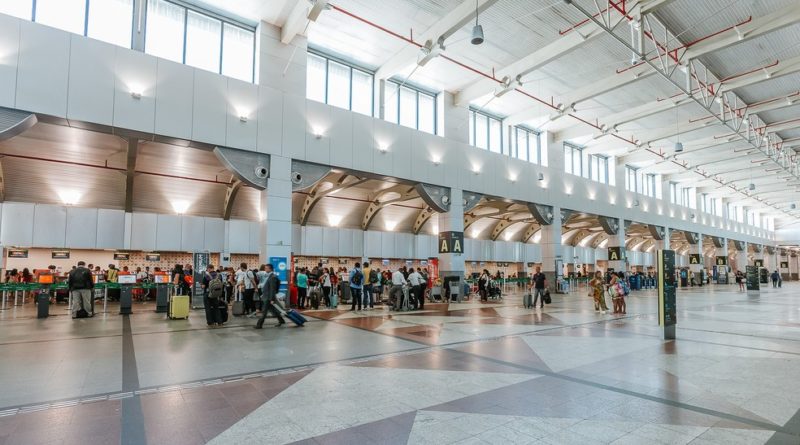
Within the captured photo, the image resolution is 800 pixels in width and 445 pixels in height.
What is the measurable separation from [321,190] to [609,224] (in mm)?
19775

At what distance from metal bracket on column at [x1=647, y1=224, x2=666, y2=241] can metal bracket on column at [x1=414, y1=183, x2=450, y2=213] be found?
22225mm

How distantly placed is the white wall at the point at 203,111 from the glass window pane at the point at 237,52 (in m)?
0.85

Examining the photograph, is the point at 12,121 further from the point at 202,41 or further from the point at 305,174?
the point at 305,174

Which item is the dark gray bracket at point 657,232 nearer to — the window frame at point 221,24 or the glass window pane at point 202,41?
the window frame at point 221,24

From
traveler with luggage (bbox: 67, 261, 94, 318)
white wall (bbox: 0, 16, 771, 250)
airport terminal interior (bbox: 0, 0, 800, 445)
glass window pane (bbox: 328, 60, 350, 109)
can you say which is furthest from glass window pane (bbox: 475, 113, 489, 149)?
traveler with luggage (bbox: 67, 261, 94, 318)

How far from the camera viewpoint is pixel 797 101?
19.2m

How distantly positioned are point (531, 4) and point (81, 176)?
715 inches

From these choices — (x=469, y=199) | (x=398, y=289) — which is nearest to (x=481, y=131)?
(x=469, y=199)

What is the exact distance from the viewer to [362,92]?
699 inches

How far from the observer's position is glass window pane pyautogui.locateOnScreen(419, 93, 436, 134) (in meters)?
19.6

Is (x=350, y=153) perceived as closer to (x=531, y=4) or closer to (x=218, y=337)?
(x=531, y=4)

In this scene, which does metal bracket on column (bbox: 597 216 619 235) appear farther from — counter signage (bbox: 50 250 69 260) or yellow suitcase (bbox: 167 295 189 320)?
counter signage (bbox: 50 250 69 260)

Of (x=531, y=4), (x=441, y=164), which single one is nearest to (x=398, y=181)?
(x=441, y=164)

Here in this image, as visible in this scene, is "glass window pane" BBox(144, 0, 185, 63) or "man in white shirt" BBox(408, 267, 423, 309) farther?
"man in white shirt" BBox(408, 267, 423, 309)
